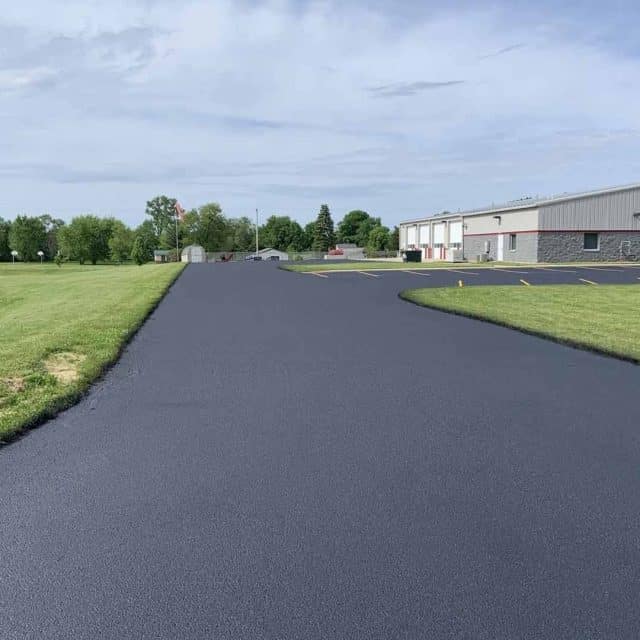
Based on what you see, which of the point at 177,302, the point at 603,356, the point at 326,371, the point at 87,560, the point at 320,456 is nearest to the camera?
the point at 87,560

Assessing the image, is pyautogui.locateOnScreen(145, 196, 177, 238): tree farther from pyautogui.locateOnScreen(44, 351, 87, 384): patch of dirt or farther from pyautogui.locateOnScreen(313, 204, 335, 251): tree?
pyautogui.locateOnScreen(44, 351, 87, 384): patch of dirt

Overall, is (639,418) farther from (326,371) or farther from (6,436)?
(6,436)

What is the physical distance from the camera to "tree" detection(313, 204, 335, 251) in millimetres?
127375

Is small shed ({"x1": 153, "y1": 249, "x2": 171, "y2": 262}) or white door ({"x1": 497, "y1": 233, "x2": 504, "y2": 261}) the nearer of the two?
white door ({"x1": 497, "y1": 233, "x2": 504, "y2": 261})

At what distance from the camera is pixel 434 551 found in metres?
3.71

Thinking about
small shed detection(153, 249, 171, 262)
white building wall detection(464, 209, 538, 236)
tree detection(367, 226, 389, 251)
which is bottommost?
small shed detection(153, 249, 171, 262)

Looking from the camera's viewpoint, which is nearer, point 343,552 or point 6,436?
point 343,552

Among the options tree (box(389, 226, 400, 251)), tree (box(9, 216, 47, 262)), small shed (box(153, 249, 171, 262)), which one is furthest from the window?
tree (box(9, 216, 47, 262))

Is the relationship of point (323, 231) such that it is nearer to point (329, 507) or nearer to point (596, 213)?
point (596, 213)

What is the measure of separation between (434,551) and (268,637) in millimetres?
1151

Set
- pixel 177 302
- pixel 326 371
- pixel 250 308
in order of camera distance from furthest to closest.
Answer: pixel 177 302, pixel 250 308, pixel 326 371

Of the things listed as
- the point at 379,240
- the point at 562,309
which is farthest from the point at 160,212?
the point at 562,309

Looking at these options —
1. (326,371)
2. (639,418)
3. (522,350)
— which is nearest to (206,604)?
(639,418)

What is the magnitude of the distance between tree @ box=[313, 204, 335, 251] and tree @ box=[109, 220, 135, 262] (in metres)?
34.4
